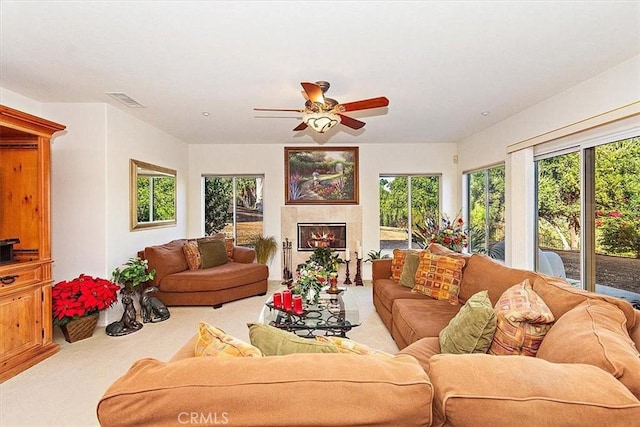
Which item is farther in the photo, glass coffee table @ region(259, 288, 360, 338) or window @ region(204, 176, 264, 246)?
window @ region(204, 176, 264, 246)

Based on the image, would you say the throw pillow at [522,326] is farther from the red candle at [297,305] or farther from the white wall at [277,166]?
the white wall at [277,166]

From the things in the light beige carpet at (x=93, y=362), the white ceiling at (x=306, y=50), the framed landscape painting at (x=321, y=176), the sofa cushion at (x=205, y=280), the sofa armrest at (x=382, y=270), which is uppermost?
the white ceiling at (x=306, y=50)

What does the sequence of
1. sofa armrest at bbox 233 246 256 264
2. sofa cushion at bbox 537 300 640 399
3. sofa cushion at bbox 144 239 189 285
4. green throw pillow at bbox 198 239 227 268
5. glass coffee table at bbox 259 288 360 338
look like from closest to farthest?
sofa cushion at bbox 537 300 640 399 < glass coffee table at bbox 259 288 360 338 < sofa cushion at bbox 144 239 189 285 < green throw pillow at bbox 198 239 227 268 < sofa armrest at bbox 233 246 256 264

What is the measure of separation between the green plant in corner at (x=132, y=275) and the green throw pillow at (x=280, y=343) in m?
3.02

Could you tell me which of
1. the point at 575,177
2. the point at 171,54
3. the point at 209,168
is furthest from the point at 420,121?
the point at 209,168

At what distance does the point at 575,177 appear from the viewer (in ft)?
11.0

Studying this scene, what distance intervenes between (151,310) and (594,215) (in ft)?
16.1

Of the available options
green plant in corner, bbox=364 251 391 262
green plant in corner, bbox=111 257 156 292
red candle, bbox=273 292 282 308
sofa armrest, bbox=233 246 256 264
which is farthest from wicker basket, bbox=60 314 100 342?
green plant in corner, bbox=364 251 391 262

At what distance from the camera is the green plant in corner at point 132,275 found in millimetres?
3650

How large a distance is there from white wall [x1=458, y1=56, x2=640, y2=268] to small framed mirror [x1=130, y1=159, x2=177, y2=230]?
4872mm

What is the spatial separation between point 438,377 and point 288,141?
5.15 m

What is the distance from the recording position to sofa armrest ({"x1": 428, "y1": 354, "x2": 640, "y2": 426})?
828 mm

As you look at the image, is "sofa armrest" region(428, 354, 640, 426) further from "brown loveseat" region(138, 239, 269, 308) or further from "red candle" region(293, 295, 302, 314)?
"brown loveseat" region(138, 239, 269, 308)

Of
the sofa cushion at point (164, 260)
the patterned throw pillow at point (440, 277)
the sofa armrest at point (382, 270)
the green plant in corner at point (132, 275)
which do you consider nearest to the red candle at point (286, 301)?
the patterned throw pillow at point (440, 277)
